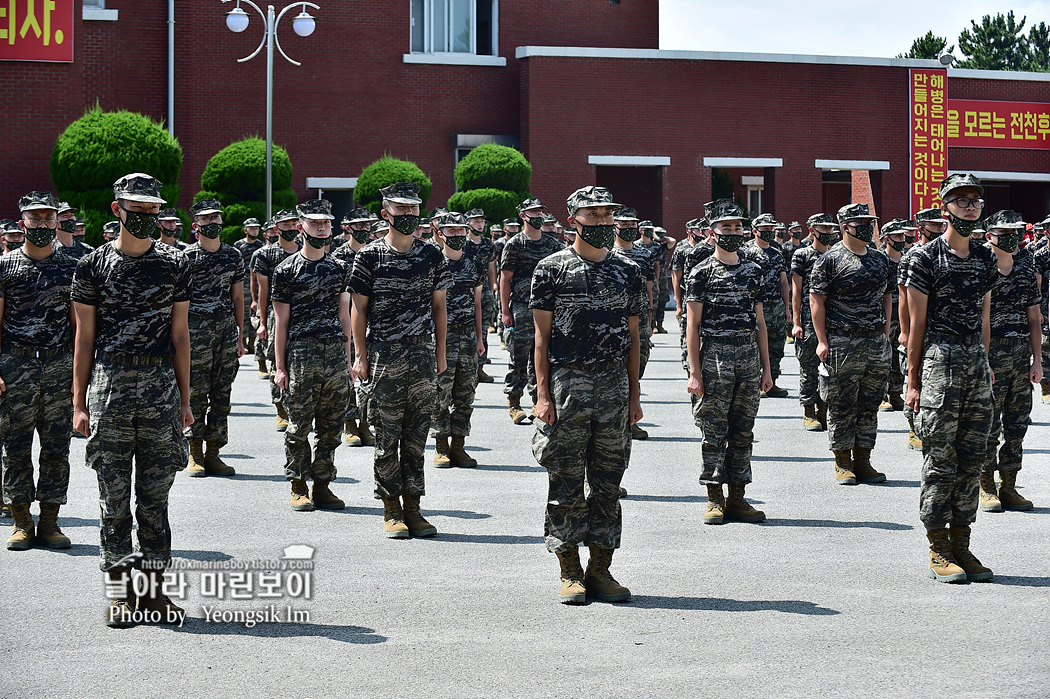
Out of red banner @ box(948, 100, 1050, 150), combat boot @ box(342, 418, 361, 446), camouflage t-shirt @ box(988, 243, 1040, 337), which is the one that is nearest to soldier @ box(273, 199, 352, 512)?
combat boot @ box(342, 418, 361, 446)

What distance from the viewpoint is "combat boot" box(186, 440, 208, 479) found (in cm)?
1156

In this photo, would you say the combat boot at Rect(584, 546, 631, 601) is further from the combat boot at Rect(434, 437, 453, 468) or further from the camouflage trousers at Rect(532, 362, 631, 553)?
the combat boot at Rect(434, 437, 453, 468)

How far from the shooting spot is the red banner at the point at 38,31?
32906mm

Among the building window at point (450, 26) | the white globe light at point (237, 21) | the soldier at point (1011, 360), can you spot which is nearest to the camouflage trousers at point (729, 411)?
the soldier at point (1011, 360)

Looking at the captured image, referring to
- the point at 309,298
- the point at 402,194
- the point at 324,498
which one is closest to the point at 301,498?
the point at 324,498

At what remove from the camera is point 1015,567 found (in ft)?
26.7

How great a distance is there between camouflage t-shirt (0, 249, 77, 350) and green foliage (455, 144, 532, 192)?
24.7 meters

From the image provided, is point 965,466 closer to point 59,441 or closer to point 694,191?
point 59,441

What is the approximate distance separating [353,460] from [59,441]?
13.1 ft

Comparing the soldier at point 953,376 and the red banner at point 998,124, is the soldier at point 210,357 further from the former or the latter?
the red banner at point 998,124

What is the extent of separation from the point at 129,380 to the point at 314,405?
322 cm

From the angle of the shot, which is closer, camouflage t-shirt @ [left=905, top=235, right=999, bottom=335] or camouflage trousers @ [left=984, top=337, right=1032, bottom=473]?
camouflage t-shirt @ [left=905, top=235, right=999, bottom=335]

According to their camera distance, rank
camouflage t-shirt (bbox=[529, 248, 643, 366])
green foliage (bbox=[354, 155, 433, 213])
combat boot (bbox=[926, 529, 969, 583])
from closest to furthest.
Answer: camouflage t-shirt (bbox=[529, 248, 643, 366]) < combat boot (bbox=[926, 529, 969, 583]) < green foliage (bbox=[354, 155, 433, 213])

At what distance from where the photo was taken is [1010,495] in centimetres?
1006
